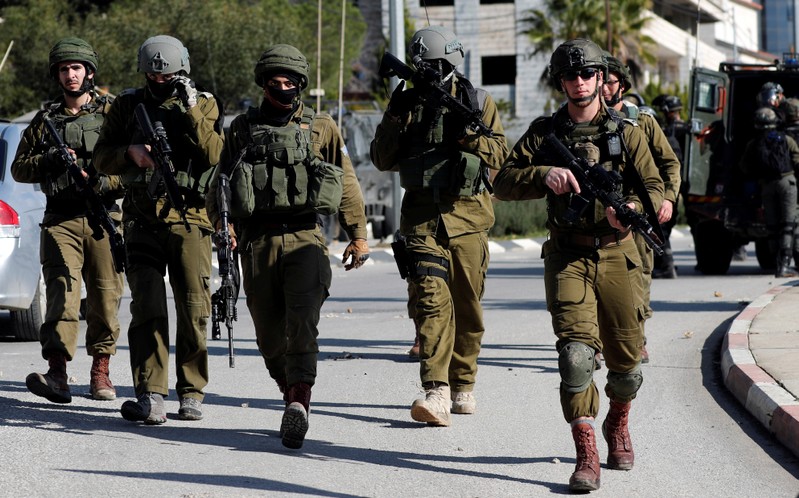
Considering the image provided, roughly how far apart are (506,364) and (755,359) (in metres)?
1.75

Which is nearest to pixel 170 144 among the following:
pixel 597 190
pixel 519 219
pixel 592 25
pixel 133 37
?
pixel 597 190

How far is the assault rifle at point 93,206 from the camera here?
7699mm

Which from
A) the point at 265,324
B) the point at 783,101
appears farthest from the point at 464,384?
the point at 783,101

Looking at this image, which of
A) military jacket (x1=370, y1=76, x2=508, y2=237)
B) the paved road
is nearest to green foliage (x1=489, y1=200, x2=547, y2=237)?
the paved road

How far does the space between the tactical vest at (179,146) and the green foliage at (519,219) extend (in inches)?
741

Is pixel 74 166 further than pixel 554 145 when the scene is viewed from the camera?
Yes

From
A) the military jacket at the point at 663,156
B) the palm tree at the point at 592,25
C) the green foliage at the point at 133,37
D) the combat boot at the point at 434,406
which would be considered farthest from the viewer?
the palm tree at the point at 592,25

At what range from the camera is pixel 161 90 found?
23.5ft

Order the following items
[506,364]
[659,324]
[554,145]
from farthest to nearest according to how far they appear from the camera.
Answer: [659,324] < [506,364] < [554,145]

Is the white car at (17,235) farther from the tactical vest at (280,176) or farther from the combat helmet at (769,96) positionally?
the combat helmet at (769,96)

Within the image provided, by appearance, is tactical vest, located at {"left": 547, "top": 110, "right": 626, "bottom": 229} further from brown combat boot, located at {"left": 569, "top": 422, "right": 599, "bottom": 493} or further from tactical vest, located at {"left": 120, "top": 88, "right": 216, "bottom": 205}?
tactical vest, located at {"left": 120, "top": 88, "right": 216, "bottom": 205}

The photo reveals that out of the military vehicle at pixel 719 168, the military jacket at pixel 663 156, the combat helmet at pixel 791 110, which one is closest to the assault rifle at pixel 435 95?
the military jacket at pixel 663 156

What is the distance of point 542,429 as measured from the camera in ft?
23.6

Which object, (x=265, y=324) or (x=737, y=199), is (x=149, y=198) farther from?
(x=737, y=199)
